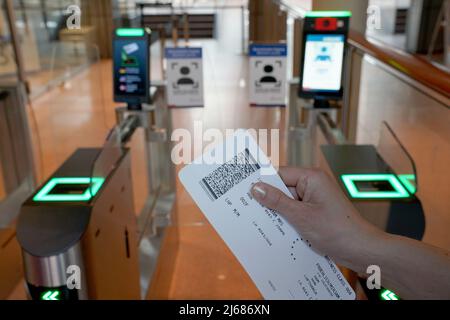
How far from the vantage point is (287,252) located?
554mm

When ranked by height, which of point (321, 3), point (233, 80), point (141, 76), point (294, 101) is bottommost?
point (233, 80)

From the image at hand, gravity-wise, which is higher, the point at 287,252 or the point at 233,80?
the point at 287,252

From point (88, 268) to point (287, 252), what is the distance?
80 cm

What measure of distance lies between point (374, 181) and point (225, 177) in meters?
0.84

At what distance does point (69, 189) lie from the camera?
1.33 meters

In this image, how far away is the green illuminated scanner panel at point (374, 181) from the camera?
3.89 ft

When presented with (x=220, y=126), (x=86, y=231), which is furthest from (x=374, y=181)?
(x=220, y=126)

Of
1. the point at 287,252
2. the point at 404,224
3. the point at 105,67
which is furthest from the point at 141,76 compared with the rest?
the point at 105,67

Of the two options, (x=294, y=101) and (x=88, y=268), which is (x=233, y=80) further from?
(x=88, y=268)

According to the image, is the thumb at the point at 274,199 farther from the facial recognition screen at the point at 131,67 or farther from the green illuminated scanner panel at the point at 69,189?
the facial recognition screen at the point at 131,67

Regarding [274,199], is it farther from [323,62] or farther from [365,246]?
[323,62]

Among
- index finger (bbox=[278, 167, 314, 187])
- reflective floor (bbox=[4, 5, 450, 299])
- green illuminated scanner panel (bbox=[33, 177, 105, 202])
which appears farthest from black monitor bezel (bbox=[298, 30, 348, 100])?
index finger (bbox=[278, 167, 314, 187])
